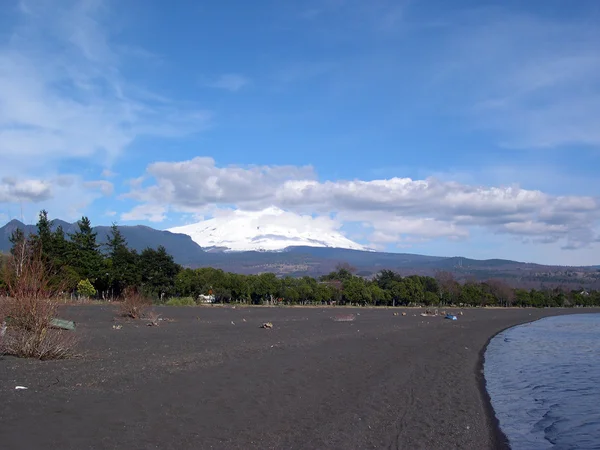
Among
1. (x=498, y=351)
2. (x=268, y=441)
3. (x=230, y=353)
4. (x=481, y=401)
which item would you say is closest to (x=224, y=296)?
(x=498, y=351)

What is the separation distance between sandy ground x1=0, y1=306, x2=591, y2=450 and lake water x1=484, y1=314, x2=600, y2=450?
749 millimetres

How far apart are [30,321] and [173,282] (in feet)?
179

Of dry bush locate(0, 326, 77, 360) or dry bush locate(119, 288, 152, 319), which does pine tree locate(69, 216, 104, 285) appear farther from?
dry bush locate(0, 326, 77, 360)

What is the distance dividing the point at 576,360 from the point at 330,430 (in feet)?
77.1

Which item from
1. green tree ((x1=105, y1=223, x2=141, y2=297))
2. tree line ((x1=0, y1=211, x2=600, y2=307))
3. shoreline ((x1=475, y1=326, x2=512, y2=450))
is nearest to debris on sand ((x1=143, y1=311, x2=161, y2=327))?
tree line ((x1=0, y1=211, x2=600, y2=307))

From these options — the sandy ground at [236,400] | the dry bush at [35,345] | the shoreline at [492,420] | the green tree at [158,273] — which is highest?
the green tree at [158,273]

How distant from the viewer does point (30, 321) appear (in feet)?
52.8

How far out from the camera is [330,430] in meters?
10.6

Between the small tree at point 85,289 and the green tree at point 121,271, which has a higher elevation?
the green tree at point 121,271

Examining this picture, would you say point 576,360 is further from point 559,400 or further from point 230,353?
point 230,353

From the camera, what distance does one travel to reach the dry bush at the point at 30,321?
15719 mm

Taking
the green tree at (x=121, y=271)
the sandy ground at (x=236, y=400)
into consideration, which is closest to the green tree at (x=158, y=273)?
the green tree at (x=121, y=271)

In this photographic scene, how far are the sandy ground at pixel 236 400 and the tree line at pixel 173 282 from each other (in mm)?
26725

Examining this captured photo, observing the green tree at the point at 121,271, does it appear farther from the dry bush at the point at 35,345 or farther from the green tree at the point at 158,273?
the dry bush at the point at 35,345
